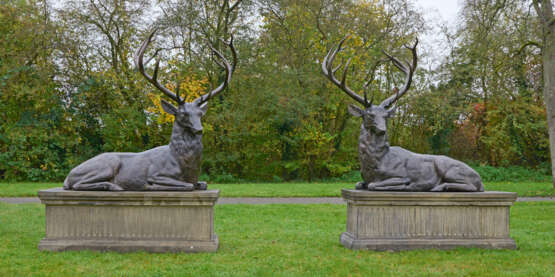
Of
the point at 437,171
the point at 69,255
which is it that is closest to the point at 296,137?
the point at 437,171

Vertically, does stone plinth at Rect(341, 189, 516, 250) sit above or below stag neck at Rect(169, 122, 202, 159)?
below

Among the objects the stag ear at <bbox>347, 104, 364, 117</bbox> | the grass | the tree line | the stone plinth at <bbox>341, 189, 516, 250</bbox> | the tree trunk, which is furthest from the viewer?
the tree line

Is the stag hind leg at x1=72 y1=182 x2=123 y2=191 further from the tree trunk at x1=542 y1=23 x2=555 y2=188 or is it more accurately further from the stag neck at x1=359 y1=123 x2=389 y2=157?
the tree trunk at x1=542 y1=23 x2=555 y2=188

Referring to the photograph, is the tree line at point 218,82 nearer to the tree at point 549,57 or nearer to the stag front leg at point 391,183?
the tree at point 549,57

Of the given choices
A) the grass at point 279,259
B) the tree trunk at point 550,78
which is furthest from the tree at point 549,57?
the grass at point 279,259

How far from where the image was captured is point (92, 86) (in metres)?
20.1

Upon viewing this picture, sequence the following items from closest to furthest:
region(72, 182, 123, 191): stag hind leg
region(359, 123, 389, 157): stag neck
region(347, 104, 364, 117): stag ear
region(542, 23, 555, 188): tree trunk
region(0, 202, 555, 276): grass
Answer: region(0, 202, 555, 276): grass, region(72, 182, 123, 191): stag hind leg, region(359, 123, 389, 157): stag neck, region(347, 104, 364, 117): stag ear, region(542, 23, 555, 188): tree trunk

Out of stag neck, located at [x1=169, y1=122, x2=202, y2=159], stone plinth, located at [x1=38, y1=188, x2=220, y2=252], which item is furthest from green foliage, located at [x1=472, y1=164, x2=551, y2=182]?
stone plinth, located at [x1=38, y1=188, x2=220, y2=252]

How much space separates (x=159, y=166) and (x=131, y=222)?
2.76 ft

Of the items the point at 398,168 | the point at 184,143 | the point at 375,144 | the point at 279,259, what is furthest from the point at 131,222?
the point at 398,168

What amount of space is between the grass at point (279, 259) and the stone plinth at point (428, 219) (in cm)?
21

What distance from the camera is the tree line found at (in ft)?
63.4

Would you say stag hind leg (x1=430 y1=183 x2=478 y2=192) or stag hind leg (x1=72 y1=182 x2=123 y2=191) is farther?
stag hind leg (x1=430 y1=183 x2=478 y2=192)

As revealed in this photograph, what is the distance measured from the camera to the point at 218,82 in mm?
20344
